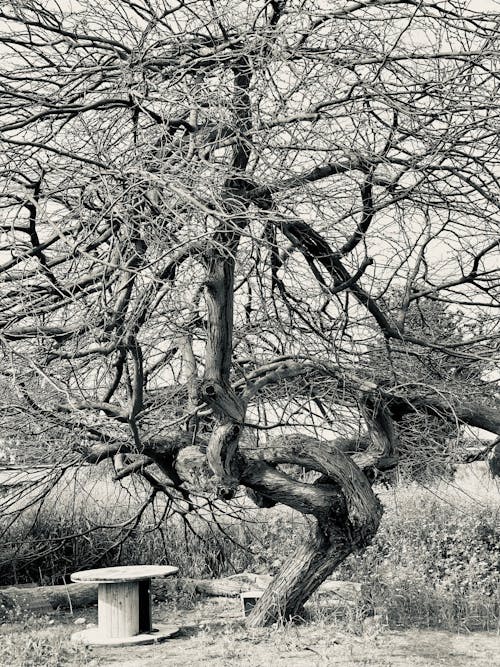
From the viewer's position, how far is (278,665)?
19.8 ft

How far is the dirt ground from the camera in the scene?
6.26 metres

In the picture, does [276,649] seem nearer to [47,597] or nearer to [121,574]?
[121,574]

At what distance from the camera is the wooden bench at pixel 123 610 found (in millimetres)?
7512

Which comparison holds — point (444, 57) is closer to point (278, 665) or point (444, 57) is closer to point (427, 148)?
point (427, 148)

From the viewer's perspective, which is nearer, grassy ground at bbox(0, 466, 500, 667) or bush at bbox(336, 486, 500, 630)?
grassy ground at bbox(0, 466, 500, 667)

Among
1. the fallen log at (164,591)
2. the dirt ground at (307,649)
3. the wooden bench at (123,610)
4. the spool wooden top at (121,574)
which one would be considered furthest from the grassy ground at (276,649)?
the fallen log at (164,591)

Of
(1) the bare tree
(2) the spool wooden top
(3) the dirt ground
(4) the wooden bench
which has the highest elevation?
(1) the bare tree

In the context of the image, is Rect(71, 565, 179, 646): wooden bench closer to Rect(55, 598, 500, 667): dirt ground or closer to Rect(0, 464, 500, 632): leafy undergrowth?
Rect(55, 598, 500, 667): dirt ground

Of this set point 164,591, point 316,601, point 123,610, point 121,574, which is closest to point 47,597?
point 164,591

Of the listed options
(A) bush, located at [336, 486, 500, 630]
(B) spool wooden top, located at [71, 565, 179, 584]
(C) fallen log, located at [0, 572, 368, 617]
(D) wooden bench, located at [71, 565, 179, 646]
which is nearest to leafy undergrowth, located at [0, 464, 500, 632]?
(A) bush, located at [336, 486, 500, 630]

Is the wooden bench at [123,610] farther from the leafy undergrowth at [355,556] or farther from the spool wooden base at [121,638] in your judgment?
the leafy undergrowth at [355,556]

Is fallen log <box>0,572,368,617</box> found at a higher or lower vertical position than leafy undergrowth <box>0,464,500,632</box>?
lower

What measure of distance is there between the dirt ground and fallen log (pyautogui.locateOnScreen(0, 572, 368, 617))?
1.18m

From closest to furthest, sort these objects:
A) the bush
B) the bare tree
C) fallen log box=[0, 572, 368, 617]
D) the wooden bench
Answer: the bare tree
the wooden bench
the bush
fallen log box=[0, 572, 368, 617]
